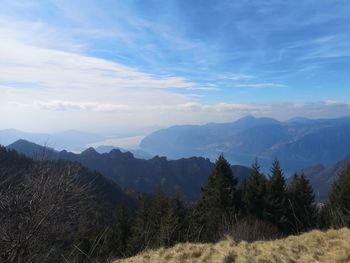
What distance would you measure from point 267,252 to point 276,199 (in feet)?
84.8

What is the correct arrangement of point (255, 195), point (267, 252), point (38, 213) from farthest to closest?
1. point (255, 195)
2. point (267, 252)
3. point (38, 213)

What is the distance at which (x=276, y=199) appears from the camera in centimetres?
3278

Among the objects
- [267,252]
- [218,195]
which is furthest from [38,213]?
[218,195]

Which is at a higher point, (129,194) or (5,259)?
(5,259)

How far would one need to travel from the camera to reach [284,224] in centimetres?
2994

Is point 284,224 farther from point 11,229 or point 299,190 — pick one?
point 11,229

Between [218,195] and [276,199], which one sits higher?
[218,195]

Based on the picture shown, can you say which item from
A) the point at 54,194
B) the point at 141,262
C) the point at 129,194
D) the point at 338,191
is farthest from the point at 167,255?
the point at 129,194

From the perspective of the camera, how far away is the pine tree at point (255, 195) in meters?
32.9

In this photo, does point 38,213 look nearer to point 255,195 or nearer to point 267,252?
point 267,252

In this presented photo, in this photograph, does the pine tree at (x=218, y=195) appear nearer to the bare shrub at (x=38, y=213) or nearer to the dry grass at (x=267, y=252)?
the dry grass at (x=267, y=252)

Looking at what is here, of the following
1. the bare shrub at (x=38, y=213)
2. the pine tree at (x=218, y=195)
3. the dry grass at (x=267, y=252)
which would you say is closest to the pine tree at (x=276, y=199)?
the pine tree at (x=218, y=195)

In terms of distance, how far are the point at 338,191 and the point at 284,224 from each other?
19.2ft

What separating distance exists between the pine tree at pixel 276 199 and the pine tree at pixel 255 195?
0.53 m
